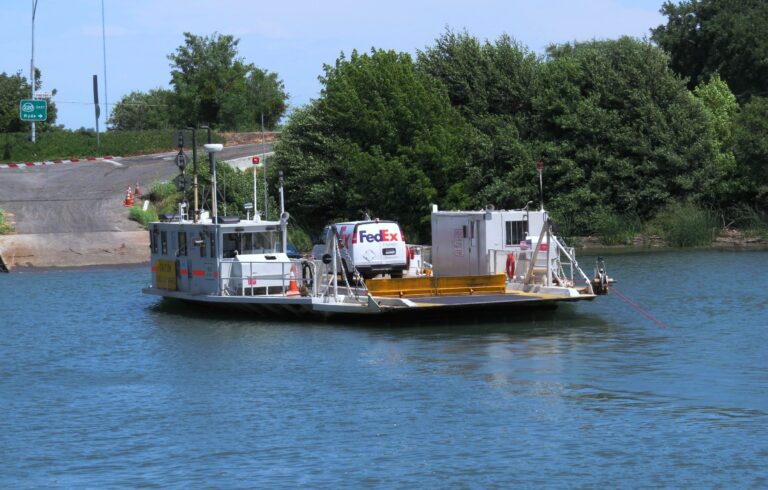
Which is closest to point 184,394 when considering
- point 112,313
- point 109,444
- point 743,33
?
point 109,444

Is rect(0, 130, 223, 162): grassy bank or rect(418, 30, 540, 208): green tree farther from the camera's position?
rect(0, 130, 223, 162): grassy bank

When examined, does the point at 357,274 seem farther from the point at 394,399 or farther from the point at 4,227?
the point at 4,227

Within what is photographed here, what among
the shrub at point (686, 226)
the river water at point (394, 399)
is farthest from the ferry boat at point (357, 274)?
the shrub at point (686, 226)

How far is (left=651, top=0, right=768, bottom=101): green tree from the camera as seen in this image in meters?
86.4

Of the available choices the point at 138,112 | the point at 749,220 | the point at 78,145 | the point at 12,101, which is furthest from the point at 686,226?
the point at 138,112

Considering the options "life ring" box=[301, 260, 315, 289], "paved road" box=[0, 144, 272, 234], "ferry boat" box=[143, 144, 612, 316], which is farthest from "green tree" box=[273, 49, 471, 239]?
"life ring" box=[301, 260, 315, 289]

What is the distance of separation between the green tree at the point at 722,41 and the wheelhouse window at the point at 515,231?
175 feet

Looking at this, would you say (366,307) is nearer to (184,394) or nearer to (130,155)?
(184,394)

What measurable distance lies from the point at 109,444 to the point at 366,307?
11790mm

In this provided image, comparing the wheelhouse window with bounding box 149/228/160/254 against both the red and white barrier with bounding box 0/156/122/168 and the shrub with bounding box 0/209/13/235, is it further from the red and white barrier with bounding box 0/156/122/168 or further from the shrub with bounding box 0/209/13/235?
the red and white barrier with bounding box 0/156/122/168

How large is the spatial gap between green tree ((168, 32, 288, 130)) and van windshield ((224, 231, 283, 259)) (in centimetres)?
6445

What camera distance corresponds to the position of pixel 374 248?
122 ft

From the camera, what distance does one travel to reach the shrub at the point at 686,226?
5931 centimetres

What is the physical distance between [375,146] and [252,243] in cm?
2639
